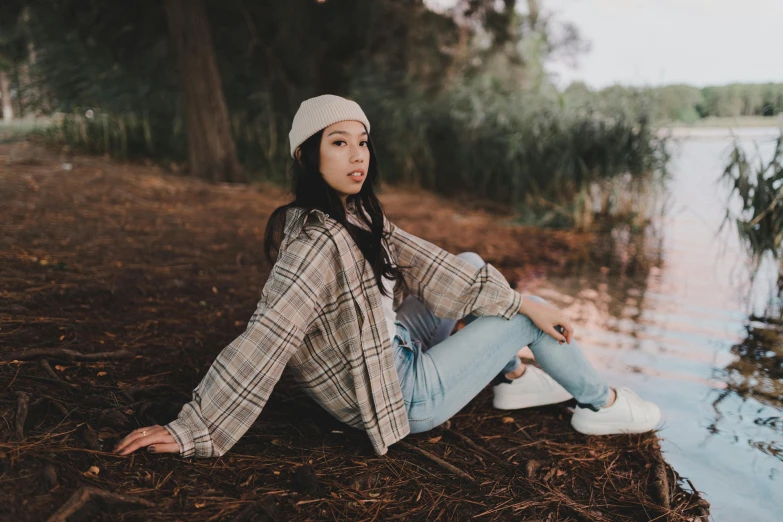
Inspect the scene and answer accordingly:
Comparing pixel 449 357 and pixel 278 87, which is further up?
pixel 278 87

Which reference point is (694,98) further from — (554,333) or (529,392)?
(554,333)

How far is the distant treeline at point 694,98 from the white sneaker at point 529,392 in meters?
2.71

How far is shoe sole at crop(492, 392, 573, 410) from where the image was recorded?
2.33m

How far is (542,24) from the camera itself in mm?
9617

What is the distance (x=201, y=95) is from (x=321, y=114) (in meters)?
5.78

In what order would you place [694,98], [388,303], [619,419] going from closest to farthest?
[388,303] < [619,419] < [694,98]

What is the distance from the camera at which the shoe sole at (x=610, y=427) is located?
213 centimetres

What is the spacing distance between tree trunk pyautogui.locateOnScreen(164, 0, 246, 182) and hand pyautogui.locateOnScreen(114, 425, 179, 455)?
5.75 metres

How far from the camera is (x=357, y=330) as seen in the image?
168cm

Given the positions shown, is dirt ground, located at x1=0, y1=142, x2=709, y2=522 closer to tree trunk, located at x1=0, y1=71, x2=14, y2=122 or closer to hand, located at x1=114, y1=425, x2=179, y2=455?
hand, located at x1=114, y1=425, x2=179, y2=455

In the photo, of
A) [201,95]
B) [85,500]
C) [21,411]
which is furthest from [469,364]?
[201,95]

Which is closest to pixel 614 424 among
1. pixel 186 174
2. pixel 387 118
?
pixel 186 174

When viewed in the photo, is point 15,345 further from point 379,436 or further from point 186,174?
point 186,174

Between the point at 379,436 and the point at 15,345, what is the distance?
1421 mm
